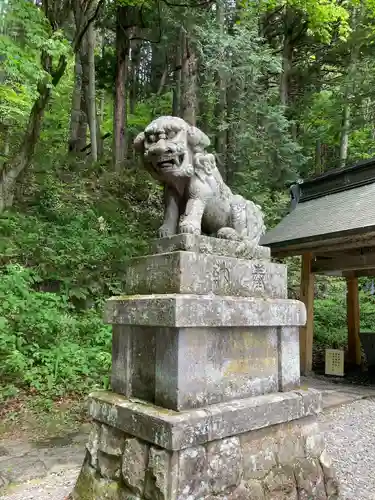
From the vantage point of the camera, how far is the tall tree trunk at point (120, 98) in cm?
1254

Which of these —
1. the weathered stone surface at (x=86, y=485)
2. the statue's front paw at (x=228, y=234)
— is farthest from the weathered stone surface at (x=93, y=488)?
the statue's front paw at (x=228, y=234)

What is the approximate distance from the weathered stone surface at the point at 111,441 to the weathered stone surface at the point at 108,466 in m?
0.03

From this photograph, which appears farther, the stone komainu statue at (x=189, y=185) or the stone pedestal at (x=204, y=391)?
the stone komainu statue at (x=189, y=185)

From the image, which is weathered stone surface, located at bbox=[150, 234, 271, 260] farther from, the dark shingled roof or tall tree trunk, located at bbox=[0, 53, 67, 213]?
tall tree trunk, located at bbox=[0, 53, 67, 213]

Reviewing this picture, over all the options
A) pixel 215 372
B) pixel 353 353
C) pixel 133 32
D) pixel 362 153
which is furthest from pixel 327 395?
pixel 133 32

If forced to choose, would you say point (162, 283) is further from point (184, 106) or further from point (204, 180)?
point (184, 106)

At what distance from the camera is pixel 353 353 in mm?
9336

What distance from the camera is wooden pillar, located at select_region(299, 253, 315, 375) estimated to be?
25.6ft

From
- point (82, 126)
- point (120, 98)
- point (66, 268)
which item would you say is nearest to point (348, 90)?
point (120, 98)

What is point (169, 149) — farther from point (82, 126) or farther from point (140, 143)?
point (82, 126)

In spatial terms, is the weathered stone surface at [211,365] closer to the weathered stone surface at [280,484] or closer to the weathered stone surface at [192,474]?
the weathered stone surface at [192,474]

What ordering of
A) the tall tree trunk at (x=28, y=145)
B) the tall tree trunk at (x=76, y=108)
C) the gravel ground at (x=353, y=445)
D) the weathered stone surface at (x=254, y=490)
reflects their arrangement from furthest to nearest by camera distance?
1. the tall tree trunk at (x=76, y=108)
2. the tall tree trunk at (x=28, y=145)
3. the gravel ground at (x=353, y=445)
4. the weathered stone surface at (x=254, y=490)

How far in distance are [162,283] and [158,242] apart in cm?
30

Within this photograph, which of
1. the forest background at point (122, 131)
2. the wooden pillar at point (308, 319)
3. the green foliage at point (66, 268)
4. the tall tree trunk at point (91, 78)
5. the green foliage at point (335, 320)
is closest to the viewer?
the green foliage at point (66, 268)
